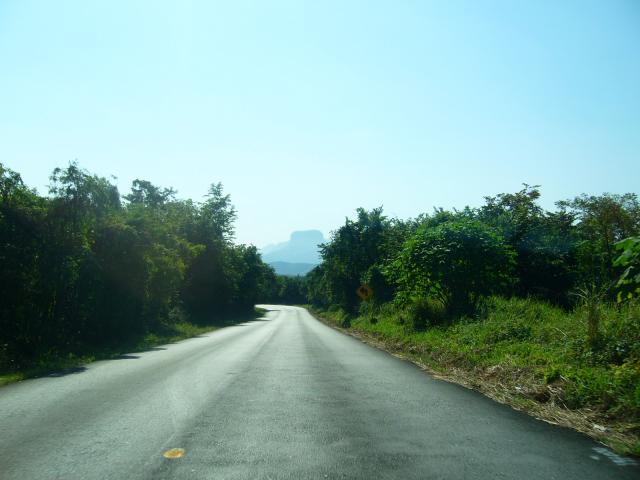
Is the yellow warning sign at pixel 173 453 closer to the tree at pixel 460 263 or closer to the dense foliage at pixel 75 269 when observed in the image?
the dense foliage at pixel 75 269

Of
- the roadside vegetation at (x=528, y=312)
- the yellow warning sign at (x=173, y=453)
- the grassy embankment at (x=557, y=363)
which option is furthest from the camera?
the roadside vegetation at (x=528, y=312)

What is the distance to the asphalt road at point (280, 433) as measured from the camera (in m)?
4.60

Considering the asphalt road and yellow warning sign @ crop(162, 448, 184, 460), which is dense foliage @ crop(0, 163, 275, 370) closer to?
the asphalt road

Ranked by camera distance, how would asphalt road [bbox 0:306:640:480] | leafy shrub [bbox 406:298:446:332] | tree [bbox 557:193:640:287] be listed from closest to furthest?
asphalt road [bbox 0:306:640:480], leafy shrub [bbox 406:298:446:332], tree [bbox 557:193:640:287]

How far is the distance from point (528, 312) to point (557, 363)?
666 centimetres

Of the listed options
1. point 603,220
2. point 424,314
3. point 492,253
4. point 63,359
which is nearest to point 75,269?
point 63,359

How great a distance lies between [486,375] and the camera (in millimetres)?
10055

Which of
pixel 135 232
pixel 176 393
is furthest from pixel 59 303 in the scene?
pixel 176 393

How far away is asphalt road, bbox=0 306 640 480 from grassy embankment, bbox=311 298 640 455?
0.52 m

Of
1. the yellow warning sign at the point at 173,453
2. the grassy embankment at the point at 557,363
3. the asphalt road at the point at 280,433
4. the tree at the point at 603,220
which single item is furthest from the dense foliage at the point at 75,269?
the tree at the point at 603,220

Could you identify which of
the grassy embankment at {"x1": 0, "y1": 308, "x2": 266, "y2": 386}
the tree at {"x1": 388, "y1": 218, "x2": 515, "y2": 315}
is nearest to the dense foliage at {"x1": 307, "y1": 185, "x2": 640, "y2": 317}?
the tree at {"x1": 388, "y1": 218, "x2": 515, "y2": 315}

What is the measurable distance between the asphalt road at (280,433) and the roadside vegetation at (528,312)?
3.17 ft

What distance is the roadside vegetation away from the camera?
275 inches

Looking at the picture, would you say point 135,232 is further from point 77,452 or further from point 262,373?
point 77,452
